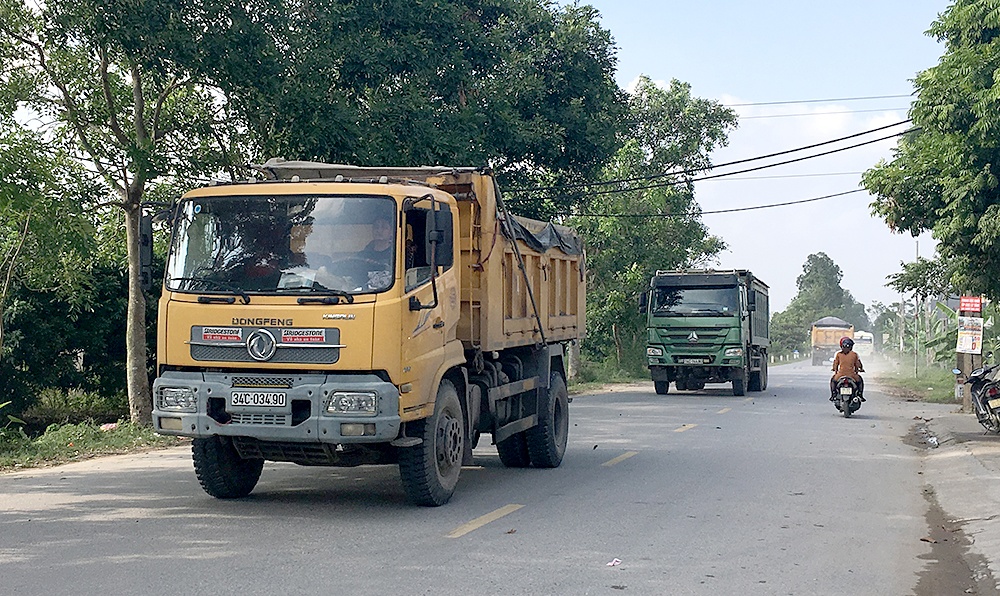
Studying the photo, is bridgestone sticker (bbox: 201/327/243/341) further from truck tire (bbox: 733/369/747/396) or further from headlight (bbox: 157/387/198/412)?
truck tire (bbox: 733/369/747/396)

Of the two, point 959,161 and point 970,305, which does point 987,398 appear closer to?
point 959,161

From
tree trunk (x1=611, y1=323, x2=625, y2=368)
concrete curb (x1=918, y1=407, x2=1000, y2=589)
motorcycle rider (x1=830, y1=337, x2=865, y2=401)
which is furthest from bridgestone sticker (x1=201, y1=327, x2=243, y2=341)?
tree trunk (x1=611, y1=323, x2=625, y2=368)

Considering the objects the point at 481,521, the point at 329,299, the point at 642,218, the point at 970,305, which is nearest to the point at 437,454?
the point at 481,521

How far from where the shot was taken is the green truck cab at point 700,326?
1118 inches

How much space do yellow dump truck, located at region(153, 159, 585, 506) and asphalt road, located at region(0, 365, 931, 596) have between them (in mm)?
566

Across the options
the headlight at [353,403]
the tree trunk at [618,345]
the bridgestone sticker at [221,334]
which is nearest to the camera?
Answer: the headlight at [353,403]

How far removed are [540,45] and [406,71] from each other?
6680 mm

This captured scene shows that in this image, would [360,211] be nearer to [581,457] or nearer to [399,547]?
[399,547]

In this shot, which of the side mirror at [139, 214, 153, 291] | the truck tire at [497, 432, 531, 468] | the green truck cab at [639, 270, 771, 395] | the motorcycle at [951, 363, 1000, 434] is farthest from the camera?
the green truck cab at [639, 270, 771, 395]

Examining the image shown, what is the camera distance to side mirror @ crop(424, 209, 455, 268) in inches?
365

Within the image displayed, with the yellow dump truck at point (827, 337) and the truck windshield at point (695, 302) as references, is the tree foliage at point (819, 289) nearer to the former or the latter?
the yellow dump truck at point (827, 337)

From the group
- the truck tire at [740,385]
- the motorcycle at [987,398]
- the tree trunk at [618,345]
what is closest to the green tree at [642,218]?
the tree trunk at [618,345]

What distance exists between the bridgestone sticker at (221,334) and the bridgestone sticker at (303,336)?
382 millimetres

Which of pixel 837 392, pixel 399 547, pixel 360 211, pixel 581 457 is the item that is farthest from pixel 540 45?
pixel 399 547
